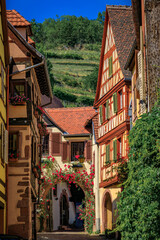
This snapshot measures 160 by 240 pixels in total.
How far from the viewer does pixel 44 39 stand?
124 metres

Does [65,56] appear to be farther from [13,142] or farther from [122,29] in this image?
[13,142]

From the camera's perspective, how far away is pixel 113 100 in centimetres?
2752

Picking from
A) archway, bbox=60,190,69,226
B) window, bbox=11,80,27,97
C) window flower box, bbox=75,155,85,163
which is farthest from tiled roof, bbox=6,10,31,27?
archway, bbox=60,190,69,226

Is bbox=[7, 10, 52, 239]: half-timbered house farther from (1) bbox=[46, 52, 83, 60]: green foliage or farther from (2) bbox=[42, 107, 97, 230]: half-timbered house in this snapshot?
(1) bbox=[46, 52, 83, 60]: green foliage

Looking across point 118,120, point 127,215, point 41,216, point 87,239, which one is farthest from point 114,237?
point 127,215

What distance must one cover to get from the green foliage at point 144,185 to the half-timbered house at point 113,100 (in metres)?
9.73

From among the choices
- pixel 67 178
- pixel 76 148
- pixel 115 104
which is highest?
pixel 115 104

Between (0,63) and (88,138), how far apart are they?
2127 cm

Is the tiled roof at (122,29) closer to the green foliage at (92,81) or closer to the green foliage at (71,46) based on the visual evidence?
the green foliage at (92,81)

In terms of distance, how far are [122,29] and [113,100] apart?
3508 millimetres

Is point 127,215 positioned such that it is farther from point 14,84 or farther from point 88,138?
point 88,138

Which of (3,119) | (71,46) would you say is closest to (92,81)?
(71,46)

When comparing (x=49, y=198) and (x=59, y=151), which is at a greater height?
(x=59, y=151)

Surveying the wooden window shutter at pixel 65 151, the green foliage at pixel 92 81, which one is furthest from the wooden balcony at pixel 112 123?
the green foliage at pixel 92 81
